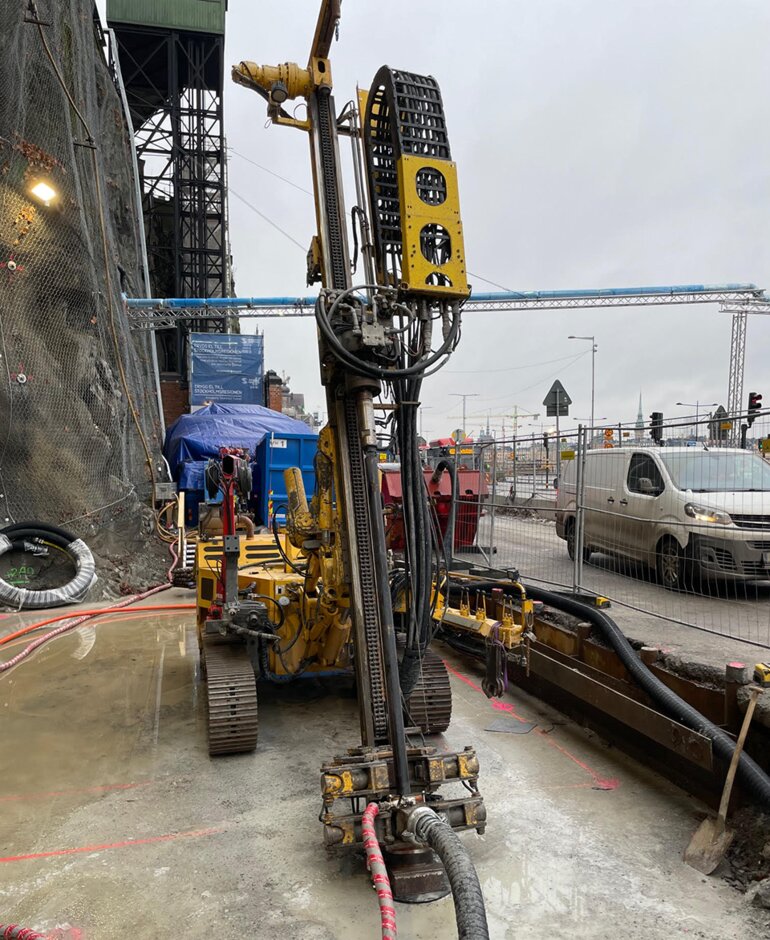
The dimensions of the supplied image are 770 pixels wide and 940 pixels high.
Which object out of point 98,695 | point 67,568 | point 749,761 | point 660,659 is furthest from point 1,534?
point 749,761

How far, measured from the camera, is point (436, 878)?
9.95 feet

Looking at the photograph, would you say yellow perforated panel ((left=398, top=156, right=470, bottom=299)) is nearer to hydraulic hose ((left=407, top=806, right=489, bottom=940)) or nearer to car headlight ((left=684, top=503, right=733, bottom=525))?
hydraulic hose ((left=407, top=806, right=489, bottom=940))

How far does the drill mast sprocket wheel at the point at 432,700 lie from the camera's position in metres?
4.67

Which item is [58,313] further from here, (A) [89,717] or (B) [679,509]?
(B) [679,509]

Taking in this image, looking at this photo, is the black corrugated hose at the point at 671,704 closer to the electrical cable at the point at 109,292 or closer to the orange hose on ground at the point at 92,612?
the orange hose on ground at the point at 92,612

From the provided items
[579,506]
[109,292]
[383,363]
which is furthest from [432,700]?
[109,292]

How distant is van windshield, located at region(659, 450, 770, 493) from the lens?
6945 millimetres

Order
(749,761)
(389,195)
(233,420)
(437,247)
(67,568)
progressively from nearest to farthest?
(749,761) → (437,247) → (389,195) → (67,568) → (233,420)

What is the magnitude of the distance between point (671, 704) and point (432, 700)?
163 centimetres

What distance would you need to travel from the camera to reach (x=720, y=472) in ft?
23.5

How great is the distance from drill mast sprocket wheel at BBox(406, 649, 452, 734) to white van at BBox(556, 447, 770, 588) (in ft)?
8.34

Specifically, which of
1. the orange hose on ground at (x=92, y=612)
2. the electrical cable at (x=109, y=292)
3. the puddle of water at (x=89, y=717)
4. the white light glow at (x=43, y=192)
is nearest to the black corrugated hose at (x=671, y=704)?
the puddle of water at (x=89, y=717)

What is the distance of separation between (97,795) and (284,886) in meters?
1.60

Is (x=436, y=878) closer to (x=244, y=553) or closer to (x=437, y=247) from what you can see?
(x=437, y=247)
